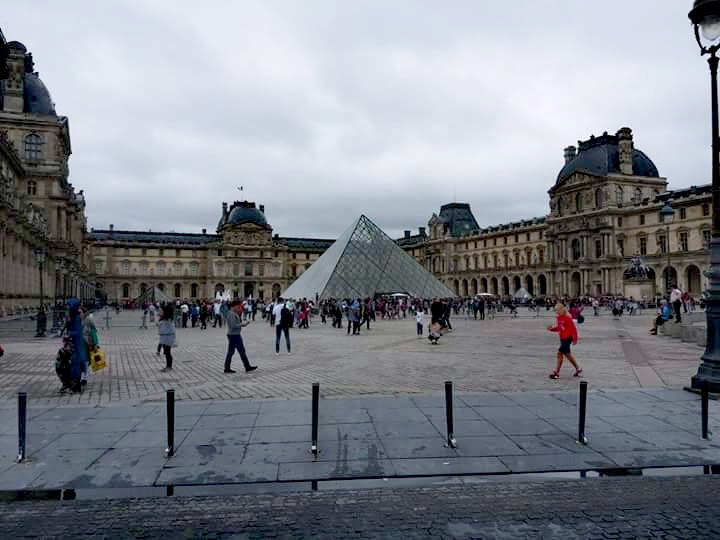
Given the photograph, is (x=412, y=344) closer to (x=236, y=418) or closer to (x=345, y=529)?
(x=236, y=418)

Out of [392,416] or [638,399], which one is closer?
[392,416]

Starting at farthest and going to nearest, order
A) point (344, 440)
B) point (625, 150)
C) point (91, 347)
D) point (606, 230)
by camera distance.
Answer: point (625, 150), point (606, 230), point (91, 347), point (344, 440)

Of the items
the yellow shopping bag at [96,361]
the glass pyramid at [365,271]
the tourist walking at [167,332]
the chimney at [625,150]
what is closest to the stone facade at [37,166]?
the glass pyramid at [365,271]

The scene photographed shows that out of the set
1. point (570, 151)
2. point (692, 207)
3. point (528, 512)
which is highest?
point (570, 151)

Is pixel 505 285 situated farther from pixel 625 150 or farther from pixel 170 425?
pixel 170 425

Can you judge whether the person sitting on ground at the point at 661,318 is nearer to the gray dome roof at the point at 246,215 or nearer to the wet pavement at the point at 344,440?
the wet pavement at the point at 344,440

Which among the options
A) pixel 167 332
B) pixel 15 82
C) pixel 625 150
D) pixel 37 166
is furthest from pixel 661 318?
pixel 625 150

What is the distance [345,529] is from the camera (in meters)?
4.12

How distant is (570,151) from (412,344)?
69.6 m

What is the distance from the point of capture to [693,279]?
5953 centimetres

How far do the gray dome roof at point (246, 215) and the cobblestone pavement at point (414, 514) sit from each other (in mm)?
93223

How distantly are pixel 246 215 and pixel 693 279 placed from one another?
65.7m

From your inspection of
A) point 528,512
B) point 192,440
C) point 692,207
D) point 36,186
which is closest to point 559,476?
point 528,512

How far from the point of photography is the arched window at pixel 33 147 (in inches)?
1804
